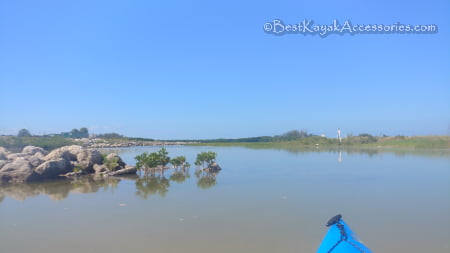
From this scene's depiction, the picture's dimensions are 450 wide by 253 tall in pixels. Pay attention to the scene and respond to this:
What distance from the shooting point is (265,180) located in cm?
1477

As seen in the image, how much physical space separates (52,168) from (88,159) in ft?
8.59

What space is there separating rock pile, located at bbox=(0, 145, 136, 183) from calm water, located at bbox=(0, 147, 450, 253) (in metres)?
1.65

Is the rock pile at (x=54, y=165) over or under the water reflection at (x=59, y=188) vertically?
over

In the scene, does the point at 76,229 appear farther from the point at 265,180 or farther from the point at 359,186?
the point at 359,186

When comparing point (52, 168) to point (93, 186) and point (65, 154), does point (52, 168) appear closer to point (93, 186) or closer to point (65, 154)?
point (65, 154)

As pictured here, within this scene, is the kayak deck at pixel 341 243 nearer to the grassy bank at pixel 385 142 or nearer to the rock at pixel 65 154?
the rock at pixel 65 154

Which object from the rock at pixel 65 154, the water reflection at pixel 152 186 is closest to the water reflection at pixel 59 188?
the water reflection at pixel 152 186

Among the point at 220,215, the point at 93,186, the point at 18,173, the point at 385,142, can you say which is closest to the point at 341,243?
the point at 220,215

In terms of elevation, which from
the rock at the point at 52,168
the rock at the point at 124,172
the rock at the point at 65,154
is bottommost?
the rock at the point at 124,172

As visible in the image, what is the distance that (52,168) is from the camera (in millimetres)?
15906

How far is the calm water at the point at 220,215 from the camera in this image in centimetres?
607

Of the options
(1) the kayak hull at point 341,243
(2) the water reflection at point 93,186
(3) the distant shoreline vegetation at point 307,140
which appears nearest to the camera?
(1) the kayak hull at point 341,243

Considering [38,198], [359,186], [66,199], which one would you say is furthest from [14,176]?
[359,186]

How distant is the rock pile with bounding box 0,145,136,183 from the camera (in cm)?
1477
